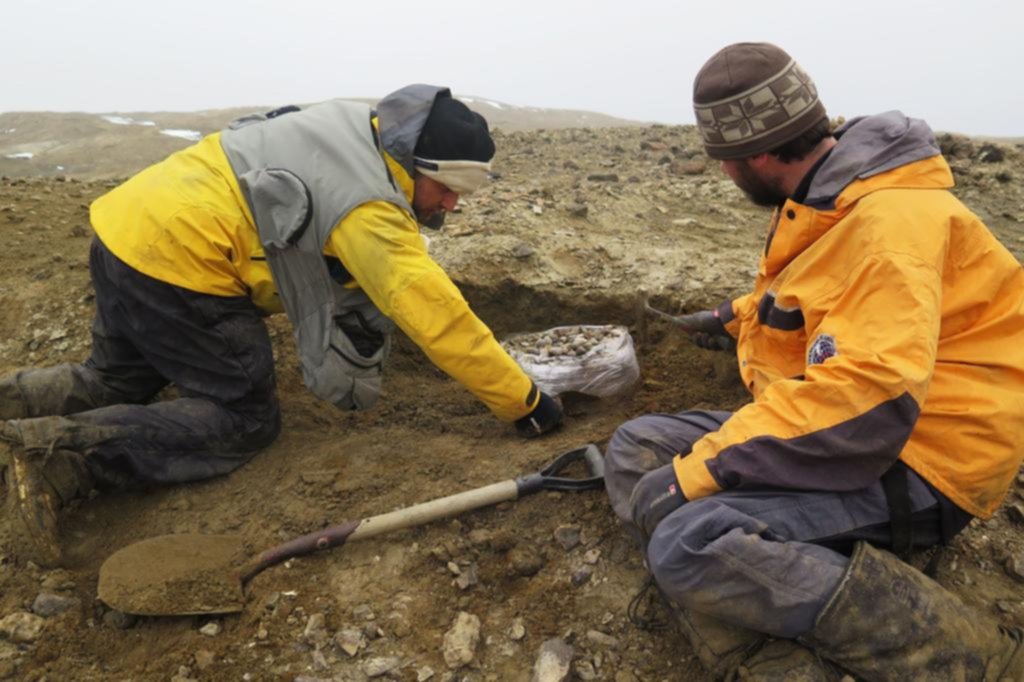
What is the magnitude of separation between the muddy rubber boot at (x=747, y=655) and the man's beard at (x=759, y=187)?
1.28 metres

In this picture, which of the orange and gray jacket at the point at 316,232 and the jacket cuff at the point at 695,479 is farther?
the orange and gray jacket at the point at 316,232

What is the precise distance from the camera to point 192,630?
7.66 ft

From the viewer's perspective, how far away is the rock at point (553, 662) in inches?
80.8

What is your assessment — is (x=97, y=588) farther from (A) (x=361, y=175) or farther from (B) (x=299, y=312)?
(A) (x=361, y=175)

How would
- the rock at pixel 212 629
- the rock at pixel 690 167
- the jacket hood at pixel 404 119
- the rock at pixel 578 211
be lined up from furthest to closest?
the rock at pixel 690 167, the rock at pixel 578 211, the jacket hood at pixel 404 119, the rock at pixel 212 629

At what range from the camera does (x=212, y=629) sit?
2.33 metres

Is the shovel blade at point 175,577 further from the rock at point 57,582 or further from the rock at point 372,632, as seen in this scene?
the rock at point 372,632

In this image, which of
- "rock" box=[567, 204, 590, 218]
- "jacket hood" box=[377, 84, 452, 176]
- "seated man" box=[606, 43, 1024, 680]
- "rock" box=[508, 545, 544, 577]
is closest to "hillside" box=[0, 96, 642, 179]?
"rock" box=[567, 204, 590, 218]

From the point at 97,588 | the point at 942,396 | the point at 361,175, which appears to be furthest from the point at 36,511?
the point at 942,396

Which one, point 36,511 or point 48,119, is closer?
point 36,511

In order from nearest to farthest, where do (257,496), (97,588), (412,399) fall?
(97,588), (257,496), (412,399)

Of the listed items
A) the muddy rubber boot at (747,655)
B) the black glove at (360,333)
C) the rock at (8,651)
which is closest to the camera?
the muddy rubber boot at (747,655)

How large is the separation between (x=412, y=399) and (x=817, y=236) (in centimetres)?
223

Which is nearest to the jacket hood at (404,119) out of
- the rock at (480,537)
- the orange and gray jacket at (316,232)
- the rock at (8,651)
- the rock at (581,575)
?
the orange and gray jacket at (316,232)
